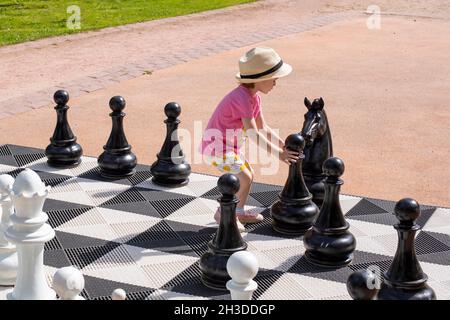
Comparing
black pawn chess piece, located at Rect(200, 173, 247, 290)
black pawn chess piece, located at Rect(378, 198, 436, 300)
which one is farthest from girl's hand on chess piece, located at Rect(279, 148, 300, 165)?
black pawn chess piece, located at Rect(378, 198, 436, 300)

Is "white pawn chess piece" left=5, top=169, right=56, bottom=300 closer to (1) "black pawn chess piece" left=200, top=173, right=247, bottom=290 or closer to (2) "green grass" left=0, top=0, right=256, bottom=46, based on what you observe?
(1) "black pawn chess piece" left=200, top=173, right=247, bottom=290

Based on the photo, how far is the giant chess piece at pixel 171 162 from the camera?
15.7 ft

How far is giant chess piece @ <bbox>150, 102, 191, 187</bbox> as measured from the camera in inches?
188

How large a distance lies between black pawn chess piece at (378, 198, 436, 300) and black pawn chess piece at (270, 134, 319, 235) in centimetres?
105

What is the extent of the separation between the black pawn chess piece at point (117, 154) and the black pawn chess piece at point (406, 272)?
7.47 feet

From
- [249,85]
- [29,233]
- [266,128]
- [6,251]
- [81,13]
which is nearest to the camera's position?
[29,233]

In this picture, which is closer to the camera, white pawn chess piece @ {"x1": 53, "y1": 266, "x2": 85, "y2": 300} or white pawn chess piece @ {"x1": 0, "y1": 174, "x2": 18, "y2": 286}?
white pawn chess piece @ {"x1": 53, "y1": 266, "x2": 85, "y2": 300}

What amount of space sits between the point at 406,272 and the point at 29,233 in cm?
139

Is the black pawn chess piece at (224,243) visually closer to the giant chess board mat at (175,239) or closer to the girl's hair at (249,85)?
the giant chess board mat at (175,239)

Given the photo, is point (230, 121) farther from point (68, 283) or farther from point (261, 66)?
point (68, 283)

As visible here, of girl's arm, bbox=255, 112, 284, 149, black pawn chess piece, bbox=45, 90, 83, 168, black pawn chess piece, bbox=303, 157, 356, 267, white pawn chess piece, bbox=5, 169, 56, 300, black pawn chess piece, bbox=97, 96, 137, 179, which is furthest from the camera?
black pawn chess piece, bbox=45, 90, 83, 168

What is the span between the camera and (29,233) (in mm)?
2963

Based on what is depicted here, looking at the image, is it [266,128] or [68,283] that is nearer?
[68,283]

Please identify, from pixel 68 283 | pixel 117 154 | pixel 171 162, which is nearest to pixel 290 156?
pixel 171 162
